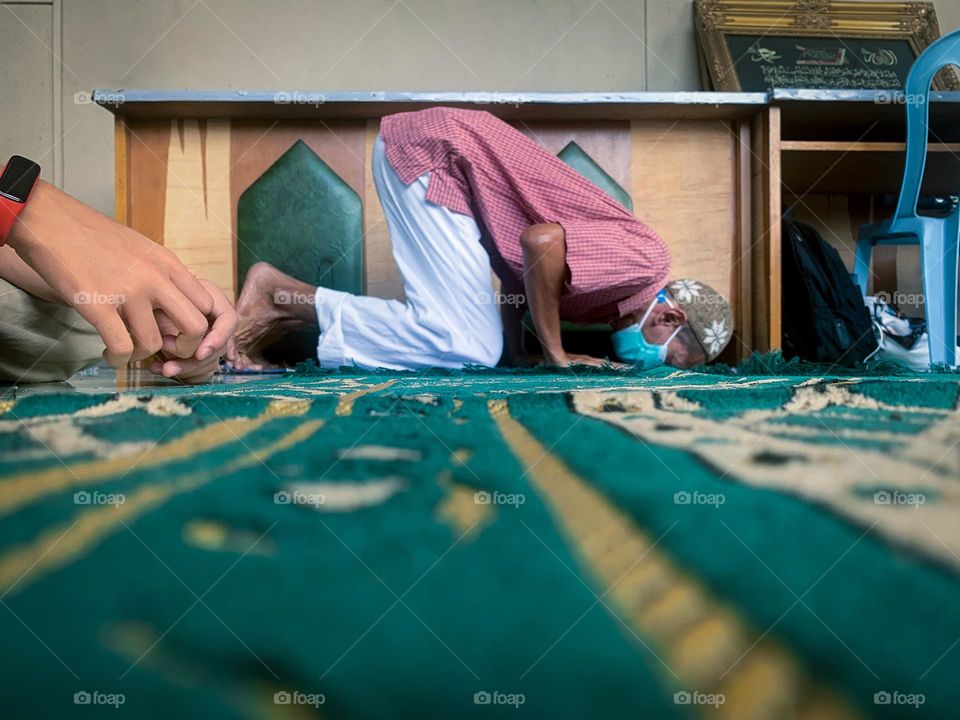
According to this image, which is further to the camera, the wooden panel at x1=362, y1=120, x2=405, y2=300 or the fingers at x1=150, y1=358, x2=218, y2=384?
the wooden panel at x1=362, y1=120, x2=405, y2=300

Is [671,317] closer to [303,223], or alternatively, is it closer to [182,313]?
[303,223]

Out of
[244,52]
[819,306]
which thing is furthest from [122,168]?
[819,306]

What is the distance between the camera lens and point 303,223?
5.77 ft

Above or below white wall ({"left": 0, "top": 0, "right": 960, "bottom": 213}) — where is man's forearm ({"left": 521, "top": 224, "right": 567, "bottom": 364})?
below

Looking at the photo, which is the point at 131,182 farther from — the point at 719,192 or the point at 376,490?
the point at 376,490

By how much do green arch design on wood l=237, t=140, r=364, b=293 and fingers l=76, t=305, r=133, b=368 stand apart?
1.42 metres

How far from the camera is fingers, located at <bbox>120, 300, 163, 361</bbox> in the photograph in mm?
346

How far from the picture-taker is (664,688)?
0.69ft

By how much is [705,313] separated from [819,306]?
16.5 inches

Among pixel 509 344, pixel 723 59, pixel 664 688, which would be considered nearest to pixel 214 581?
pixel 664 688

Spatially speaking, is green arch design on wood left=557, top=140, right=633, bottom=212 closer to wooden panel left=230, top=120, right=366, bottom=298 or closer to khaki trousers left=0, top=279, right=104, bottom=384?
wooden panel left=230, top=120, right=366, bottom=298

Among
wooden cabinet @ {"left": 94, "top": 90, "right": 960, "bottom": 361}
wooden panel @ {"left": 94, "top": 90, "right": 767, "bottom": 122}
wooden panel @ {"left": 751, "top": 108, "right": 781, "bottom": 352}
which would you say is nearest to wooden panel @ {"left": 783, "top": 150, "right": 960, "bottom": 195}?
wooden cabinet @ {"left": 94, "top": 90, "right": 960, "bottom": 361}

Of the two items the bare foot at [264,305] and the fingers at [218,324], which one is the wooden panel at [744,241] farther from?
the fingers at [218,324]

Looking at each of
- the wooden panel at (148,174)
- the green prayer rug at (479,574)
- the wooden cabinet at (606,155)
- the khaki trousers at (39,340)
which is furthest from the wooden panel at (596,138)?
the green prayer rug at (479,574)
